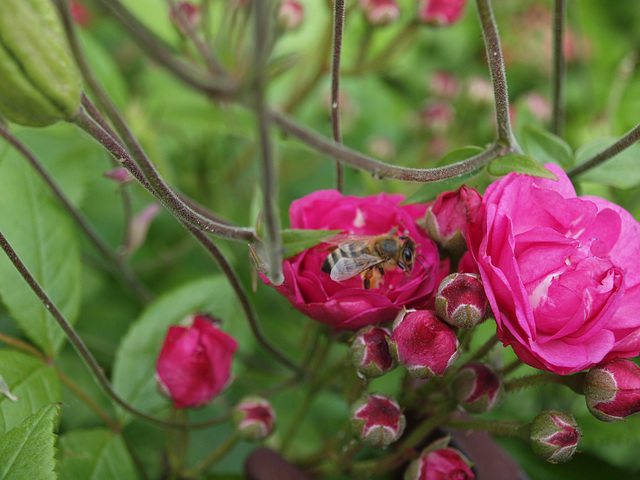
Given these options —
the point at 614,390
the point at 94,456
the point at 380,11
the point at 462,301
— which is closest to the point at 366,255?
the point at 462,301

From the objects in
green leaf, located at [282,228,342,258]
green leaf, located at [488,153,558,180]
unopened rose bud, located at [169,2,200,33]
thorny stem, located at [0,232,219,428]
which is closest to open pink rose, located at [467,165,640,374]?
green leaf, located at [488,153,558,180]

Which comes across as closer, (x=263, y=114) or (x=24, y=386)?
(x=263, y=114)

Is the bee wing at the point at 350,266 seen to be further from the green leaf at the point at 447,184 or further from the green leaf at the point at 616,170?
the green leaf at the point at 616,170

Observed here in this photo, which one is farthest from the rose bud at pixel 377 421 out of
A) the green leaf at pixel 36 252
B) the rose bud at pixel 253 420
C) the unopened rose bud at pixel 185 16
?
the unopened rose bud at pixel 185 16

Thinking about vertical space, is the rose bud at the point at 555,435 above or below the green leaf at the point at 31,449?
below

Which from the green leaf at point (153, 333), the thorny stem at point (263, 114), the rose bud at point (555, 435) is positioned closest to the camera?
the thorny stem at point (263, 114)

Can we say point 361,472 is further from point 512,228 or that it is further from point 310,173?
point 310,173

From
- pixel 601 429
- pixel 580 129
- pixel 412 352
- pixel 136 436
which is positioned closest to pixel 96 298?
pixel 136 436

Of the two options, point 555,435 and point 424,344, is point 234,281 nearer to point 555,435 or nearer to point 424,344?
point 424,344

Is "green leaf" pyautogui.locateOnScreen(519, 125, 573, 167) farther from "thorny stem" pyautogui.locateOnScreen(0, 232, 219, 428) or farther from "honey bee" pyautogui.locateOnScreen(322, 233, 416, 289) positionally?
"thorny stem" pyautogui.locateOnScreen(0, 232, 219, 428)
